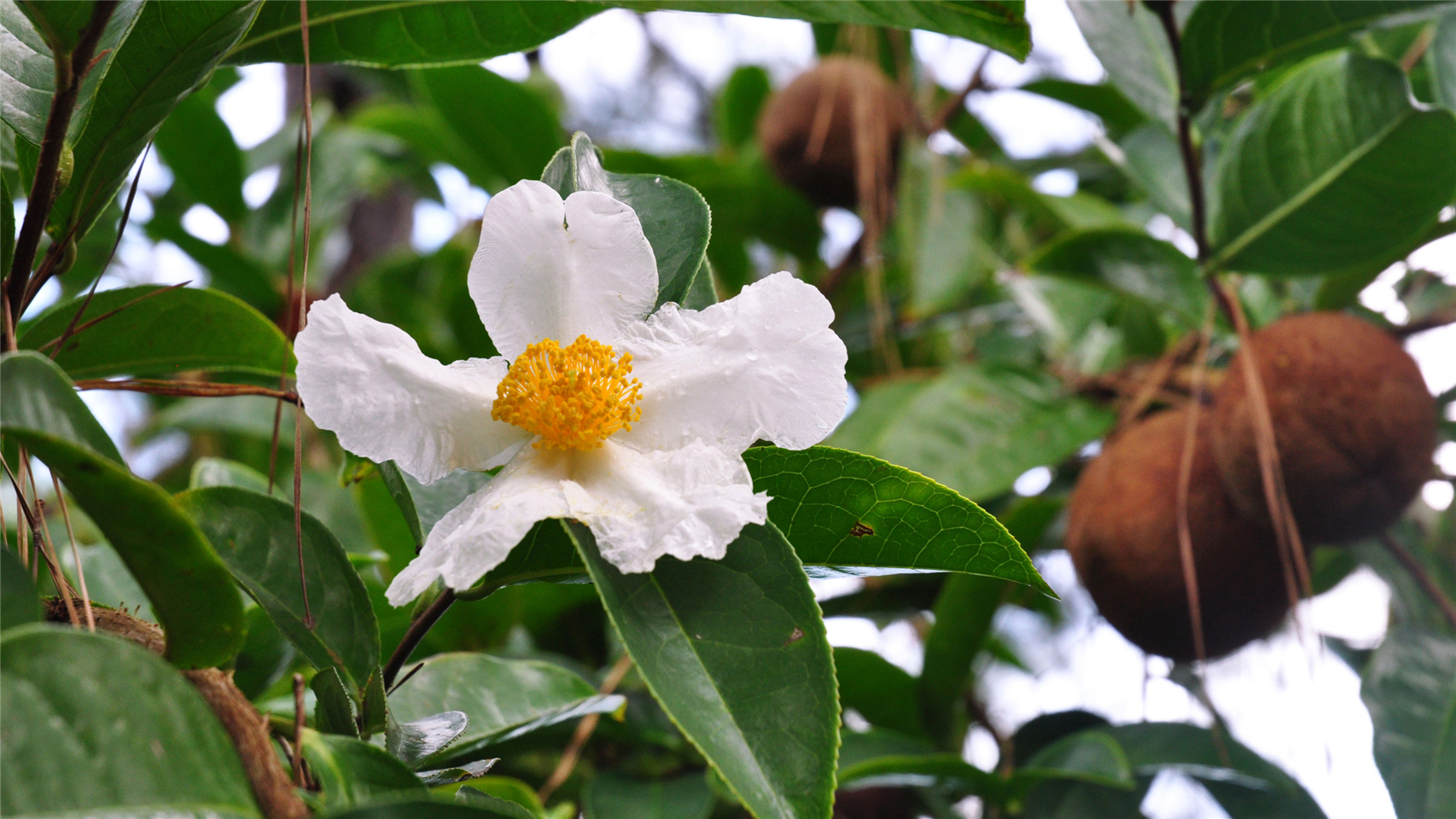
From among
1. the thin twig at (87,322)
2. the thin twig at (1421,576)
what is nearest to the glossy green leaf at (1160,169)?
the thin twig at (1421,576)

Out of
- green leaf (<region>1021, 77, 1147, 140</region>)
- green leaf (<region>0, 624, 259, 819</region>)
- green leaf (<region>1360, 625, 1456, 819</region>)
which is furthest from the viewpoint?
green leaf (<region>1021, 77, 1147, 140</region>)

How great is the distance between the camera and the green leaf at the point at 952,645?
114 centimetres

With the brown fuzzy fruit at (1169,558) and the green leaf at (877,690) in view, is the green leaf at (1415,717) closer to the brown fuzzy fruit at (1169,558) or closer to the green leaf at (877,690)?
the brown fuzzy fruit at (1169,558)

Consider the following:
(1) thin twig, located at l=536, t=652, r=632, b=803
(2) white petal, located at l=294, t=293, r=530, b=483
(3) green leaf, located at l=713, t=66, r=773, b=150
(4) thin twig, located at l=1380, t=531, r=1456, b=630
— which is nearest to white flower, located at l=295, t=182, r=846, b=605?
(2) white petal, located at l=294, t=293, r=530, b=483

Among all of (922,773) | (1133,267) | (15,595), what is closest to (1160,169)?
(1133,267)

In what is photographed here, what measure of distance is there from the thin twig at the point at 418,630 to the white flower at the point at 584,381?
5 cm

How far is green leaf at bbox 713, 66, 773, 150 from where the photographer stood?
6.32 ft

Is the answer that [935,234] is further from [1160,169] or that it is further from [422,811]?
[422,811]

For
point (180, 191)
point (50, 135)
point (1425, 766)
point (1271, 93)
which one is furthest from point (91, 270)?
point (1425, 766)

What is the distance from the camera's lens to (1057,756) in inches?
41.6

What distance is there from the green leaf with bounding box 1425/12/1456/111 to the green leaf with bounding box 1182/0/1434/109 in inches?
3.4

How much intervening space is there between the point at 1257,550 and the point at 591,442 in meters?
0.83

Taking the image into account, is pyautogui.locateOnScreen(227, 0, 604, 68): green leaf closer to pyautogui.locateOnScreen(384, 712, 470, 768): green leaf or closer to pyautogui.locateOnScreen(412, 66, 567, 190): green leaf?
pyautogui.locateOnScreen(384, 712, 470, 768): green leaf

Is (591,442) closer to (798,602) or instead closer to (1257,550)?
(798,602)
